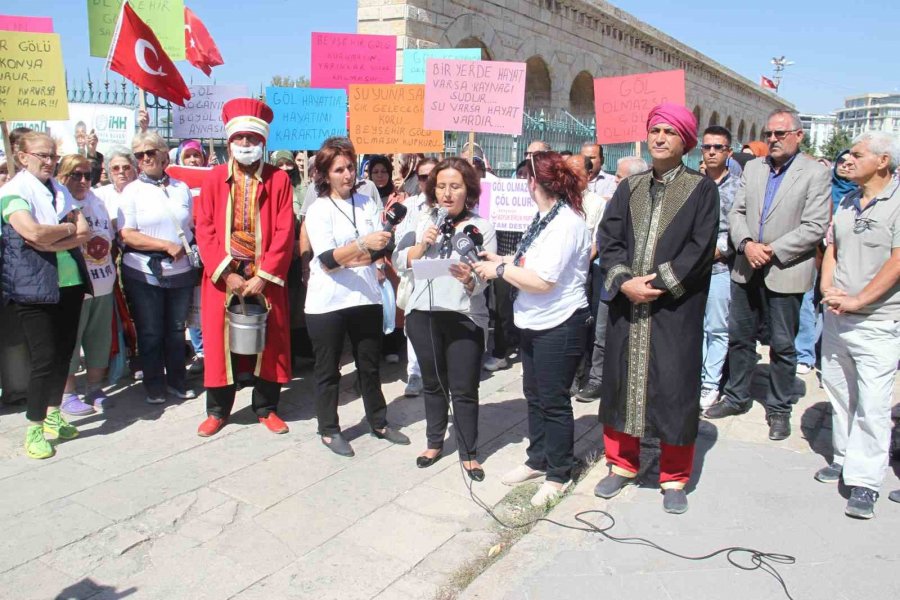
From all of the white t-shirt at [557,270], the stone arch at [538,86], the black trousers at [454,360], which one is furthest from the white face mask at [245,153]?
the stone arch at [538,86]

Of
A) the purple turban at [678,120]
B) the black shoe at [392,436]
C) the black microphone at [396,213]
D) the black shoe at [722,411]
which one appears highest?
the purple turban at [678,120]

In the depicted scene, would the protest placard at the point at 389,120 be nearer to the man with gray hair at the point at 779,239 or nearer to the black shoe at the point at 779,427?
the man with gray hair at the point at 779,239

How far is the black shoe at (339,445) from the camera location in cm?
452

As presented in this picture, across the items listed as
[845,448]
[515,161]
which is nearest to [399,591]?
[845,448]

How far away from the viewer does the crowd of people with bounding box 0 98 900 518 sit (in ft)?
12.1

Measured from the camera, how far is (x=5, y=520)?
3.61 meters

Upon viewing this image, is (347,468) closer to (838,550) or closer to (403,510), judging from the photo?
(403,510)

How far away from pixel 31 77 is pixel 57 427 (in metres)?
2.56

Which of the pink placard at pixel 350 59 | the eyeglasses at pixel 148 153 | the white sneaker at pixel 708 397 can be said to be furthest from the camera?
the pink placard at pixel 350 59

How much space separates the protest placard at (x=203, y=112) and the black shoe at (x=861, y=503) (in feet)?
21.2

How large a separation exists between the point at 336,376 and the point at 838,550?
286 centimetres

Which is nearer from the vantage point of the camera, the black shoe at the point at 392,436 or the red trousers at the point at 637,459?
the red trousers at the point at 637,459

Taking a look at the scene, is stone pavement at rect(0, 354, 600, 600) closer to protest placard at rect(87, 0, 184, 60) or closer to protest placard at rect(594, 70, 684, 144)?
protest placard at rect(594, 70, 684, 144)

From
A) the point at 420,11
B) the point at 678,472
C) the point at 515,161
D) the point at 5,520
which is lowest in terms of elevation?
the point at 5,520
